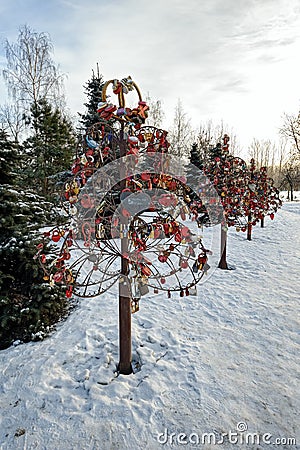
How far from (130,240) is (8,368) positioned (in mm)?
1551

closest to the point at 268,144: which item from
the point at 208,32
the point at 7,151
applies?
the point at 208,32

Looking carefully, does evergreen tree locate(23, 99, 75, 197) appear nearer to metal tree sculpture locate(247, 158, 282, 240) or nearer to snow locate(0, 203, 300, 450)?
metal tree sculpture locate(247, 158, 282, 240)

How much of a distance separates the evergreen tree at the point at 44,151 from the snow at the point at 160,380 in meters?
5.69

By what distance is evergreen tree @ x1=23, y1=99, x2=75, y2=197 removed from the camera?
755 cm

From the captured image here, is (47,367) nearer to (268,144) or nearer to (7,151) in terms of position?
(7,151)

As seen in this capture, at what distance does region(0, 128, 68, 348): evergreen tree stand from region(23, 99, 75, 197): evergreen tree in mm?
5112

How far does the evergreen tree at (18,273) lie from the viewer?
2.34 meters

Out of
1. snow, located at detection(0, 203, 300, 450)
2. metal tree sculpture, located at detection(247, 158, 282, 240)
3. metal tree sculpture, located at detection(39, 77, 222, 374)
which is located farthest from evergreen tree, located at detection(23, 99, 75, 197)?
metal tree sculpture, located at detection(39, 77, 222, 374)

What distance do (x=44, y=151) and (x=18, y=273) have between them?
6.11m

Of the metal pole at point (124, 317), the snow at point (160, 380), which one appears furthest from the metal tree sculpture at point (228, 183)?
the metal pole at point (124, 317)

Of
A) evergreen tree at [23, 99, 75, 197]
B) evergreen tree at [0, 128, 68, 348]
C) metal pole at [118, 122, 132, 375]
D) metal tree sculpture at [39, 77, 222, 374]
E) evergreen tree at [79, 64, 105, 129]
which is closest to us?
metal tree sculpture at [39, 77, 222, 374]

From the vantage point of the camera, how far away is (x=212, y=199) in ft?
11.6

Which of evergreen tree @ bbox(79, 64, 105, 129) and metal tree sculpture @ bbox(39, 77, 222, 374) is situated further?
evergreen tree @ bbox(79, 64, 105, 129)

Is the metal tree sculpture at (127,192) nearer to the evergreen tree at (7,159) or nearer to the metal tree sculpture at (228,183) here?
the evergreen tree at (7,159)
